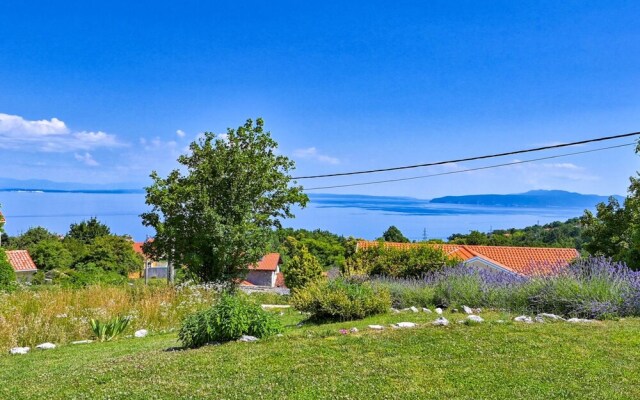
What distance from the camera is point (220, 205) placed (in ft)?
52.1

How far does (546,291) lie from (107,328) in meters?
8.10

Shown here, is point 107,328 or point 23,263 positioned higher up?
point 23,263

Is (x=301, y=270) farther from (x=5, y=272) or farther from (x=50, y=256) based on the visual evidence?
(x=50, y=256)

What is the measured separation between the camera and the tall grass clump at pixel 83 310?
865 cm

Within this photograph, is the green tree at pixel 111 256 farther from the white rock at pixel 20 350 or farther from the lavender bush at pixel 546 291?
the lavender bush at pixel 546 291

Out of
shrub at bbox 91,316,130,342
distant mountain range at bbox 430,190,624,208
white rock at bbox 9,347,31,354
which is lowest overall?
white rock at bbox 9,347,31,354

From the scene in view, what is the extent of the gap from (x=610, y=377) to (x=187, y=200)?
1305 centimetres

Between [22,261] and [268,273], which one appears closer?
[22,261]

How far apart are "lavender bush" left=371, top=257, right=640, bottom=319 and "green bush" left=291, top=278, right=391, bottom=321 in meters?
1.45

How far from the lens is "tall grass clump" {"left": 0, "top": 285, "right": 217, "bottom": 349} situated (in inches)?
340

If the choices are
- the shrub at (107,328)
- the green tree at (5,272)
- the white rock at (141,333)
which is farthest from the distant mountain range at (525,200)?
the shrub at (107,328)

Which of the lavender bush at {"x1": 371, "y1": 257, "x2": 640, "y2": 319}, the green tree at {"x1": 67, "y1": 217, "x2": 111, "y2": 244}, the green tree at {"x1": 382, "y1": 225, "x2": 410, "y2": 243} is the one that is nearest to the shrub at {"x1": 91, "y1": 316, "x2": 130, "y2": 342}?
the lavender bush at {"x1": 371, "y1": 257, "x2": 640, "y2": 319}

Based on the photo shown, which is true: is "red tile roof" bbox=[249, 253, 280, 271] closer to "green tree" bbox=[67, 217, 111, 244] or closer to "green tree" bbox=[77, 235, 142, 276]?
"green tree" bbox=[77, 235, 142, 276]

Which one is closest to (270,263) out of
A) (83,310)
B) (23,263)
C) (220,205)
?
(23,263)
